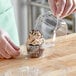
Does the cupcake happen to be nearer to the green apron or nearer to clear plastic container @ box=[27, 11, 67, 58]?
clear plastic container @ box=[27, 11, 67, 58]

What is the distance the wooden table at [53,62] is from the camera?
0.93 m

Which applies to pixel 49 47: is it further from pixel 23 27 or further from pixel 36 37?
pixel 23 27

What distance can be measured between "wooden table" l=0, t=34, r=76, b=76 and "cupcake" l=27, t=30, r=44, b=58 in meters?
0.03

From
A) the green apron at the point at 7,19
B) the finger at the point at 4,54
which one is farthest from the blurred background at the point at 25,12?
the finger at the point at 4,54

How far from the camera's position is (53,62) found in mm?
1009

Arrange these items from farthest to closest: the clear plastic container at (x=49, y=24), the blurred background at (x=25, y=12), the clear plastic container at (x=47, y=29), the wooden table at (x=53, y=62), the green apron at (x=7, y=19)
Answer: the blurred background at (x=25, y=12) → the green apron at (x=7, y=19) → the clear plastic container at (x=49, y=24) → the clear plastic container at (x=47, y=29) → the wooden table at (x=53, y=62)

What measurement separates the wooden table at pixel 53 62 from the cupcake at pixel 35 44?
1.0 inches

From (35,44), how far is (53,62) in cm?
10

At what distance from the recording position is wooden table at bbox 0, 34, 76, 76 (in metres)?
0.93

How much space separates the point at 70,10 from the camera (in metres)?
1.01

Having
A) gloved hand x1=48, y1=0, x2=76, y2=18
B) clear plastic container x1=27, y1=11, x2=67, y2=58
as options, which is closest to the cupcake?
clear plastic container x1=27, y1=11, x2=67, y2=58

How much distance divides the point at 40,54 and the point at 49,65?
3.5 inches

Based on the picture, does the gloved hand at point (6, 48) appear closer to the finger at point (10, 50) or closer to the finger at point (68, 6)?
the finger at point (10, 50)

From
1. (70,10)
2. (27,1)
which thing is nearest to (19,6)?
(27,1)
